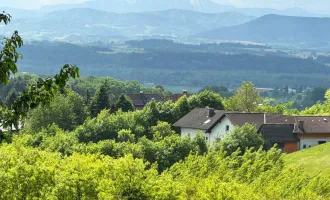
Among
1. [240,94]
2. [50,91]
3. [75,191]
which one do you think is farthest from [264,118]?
[50,91]

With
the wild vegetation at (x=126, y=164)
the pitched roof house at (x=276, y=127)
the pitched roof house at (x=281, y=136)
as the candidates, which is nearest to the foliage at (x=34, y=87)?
the wild vegetation at (x=126, y=164)

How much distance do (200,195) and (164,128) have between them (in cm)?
3944

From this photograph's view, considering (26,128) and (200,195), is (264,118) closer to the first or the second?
(26,128)

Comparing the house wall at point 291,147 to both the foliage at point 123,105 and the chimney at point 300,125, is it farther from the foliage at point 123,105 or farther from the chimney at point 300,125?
the foliage at point 123,105

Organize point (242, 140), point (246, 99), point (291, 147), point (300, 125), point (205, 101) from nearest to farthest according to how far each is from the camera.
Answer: point (242, 140)
point (291, 147)
point (300, 125)
point (205, 101)
point (246, 99)

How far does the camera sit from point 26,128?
74.1m

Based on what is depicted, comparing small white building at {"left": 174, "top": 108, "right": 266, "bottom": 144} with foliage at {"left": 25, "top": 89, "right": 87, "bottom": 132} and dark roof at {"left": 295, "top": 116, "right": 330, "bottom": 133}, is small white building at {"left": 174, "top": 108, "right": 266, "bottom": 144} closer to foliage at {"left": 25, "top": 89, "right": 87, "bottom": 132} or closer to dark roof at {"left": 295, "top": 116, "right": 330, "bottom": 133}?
dark roof at {"left": 295, "top": 116, "right": 330, "bottom": 133}

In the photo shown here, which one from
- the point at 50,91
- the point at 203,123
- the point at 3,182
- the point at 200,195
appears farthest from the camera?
the point at 203,123

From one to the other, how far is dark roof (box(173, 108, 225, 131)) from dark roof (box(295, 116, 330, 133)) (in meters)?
6.89

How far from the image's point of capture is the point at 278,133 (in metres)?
59.1

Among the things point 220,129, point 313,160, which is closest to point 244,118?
point 220,129

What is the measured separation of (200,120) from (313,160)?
82.6 ft

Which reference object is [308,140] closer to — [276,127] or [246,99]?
[276,127]

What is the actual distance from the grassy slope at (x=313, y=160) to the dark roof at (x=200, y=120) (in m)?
17.1
